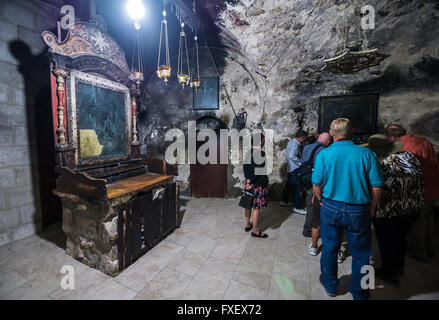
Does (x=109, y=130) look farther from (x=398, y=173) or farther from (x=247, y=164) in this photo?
(x=398, y=173)

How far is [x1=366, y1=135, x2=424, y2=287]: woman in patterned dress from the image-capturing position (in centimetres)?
→ 223

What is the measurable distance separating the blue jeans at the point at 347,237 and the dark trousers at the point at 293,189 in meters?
2.73

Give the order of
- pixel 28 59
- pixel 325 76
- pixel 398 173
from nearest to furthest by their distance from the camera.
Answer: pixel 398 173 < pixel 28 59 < pixel 325 76

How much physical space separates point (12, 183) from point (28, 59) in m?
2.32

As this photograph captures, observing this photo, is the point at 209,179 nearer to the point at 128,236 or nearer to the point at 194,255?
the point at 194,255

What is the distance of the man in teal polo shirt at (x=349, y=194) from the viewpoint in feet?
6.21

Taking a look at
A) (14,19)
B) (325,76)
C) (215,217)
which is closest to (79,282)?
(215,217)

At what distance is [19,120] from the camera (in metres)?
3.49

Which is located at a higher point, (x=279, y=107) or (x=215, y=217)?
(x=279, y=107)

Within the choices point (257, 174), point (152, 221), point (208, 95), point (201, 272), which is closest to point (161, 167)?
point (152, 221)

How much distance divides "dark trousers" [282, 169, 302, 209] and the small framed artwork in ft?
9.92

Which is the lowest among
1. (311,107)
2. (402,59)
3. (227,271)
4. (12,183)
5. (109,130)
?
(227,271)

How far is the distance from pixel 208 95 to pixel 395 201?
512 centimetres

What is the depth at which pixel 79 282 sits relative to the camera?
2.46 m
